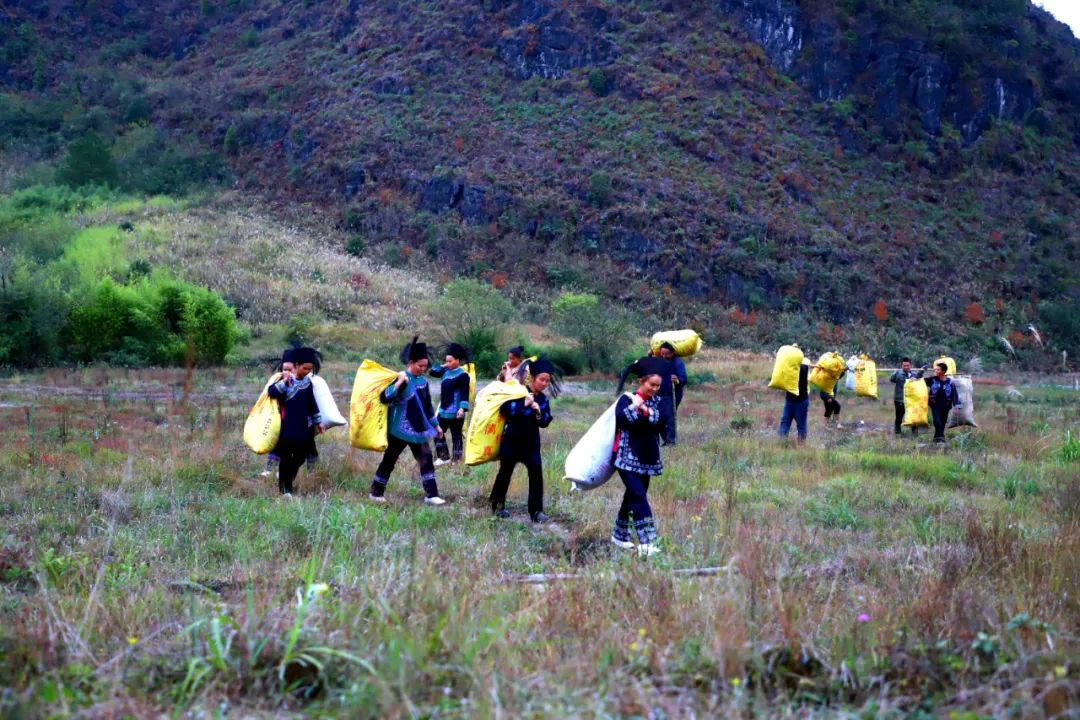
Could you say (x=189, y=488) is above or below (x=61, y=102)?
below

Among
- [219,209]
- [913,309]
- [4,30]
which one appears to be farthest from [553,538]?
[4,30]

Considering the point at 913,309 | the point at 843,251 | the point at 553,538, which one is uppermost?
the point at 843,251

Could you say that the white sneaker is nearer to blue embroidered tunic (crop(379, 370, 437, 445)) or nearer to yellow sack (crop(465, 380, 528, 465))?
yellow sack (crop(465, 380, 528, 465))

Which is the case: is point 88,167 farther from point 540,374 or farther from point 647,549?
point 647,549

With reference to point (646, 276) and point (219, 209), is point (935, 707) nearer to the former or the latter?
point (646, 276)

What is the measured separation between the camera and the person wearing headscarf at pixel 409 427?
879 cm

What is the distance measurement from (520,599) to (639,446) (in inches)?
91.1

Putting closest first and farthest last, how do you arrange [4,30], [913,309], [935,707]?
[935,707], [913,309], [4,30]

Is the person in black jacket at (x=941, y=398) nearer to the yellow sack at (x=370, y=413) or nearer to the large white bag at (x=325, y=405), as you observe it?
the yellow sack at (x=370, y=413)

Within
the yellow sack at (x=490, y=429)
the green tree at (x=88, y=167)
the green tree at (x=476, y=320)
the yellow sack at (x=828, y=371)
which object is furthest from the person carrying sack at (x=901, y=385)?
the green tree at (x=88, y=167)

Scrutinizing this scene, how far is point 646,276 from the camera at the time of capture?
5350cm

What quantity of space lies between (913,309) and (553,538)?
2006 inches

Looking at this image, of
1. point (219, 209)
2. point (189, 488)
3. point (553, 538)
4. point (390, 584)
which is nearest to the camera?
point (390, 584)

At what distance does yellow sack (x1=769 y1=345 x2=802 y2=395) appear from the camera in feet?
45.5
